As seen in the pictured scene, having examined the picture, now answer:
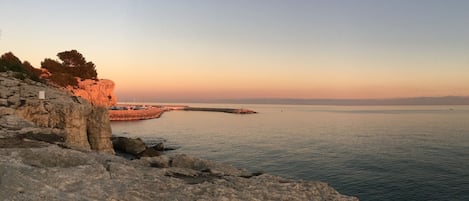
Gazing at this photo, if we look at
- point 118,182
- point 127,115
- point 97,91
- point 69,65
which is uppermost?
point 69,65

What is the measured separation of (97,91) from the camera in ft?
399

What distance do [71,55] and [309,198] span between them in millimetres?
95397

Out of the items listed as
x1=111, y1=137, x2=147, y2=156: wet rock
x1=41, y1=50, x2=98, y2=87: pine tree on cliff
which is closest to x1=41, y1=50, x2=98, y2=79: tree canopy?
x1=41, y1=50, x2=98, y2=87: pine tree on cliff

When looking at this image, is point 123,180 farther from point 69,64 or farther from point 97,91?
point 97,91

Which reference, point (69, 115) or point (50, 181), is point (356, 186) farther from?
point (50, 181)

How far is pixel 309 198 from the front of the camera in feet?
33.1

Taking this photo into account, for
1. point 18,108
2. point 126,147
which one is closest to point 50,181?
point 18,108

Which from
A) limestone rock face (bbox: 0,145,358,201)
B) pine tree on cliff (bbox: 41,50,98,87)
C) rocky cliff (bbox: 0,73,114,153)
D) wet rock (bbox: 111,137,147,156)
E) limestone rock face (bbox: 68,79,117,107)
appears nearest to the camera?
limestone rock face (bbox: 0,145,358,201)

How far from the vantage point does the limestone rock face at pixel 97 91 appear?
11231 cm

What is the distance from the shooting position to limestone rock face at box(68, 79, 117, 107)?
112312 millimetres

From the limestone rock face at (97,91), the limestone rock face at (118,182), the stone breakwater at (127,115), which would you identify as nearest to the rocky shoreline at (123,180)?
the limestone rock face at (118,182)

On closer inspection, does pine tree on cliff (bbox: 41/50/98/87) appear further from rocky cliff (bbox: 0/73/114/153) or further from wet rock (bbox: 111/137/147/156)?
rocky cliff (bbox: 0/73/114/153)

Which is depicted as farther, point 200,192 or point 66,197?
point 200,192

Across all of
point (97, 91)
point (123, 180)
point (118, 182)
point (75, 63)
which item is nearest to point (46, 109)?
point (123, 180)
